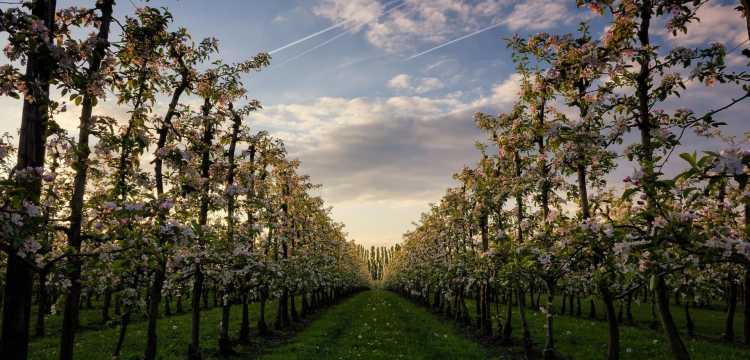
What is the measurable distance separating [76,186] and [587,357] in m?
20.3


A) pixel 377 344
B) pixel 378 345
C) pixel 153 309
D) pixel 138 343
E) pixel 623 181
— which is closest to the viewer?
pixel 623 181

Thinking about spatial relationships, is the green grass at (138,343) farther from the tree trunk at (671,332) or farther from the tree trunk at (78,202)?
the tree trunk at (671,332)

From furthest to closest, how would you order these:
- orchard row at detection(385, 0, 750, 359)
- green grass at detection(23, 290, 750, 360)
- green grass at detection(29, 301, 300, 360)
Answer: green grass at detection(29, 301, 300, 360) → green grass at detection(23, 290, 750, 360) → orchard row at detection(385, 0, 750, 359)

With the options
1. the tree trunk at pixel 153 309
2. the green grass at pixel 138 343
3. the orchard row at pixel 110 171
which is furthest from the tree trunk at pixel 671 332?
the green grass at pixel 138 343

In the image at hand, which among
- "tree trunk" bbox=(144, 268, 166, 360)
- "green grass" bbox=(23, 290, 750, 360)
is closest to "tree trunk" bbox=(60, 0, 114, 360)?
"tree trunk" bbox=(144, 268, 166, 360)

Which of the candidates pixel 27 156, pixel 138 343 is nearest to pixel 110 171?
pixel 27 156

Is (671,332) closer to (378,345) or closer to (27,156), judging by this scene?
(27,156)

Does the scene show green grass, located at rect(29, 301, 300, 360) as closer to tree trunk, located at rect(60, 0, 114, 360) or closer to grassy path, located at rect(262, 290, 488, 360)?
grassy path, located at rect(262, 290, 488, 360)

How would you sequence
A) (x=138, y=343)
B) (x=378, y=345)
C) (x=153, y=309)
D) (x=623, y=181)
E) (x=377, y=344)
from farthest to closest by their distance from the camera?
1. (x=138, y=343)
2. (x=377, y=344)
3. (x=378, y=345)
4. (x=153, y=309)
5. (x=623, y=181)

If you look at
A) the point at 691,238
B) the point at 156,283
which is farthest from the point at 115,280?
the point at 691,238

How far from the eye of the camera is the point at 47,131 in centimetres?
684

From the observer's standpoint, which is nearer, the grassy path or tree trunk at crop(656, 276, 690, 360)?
tree trunk at crop(656, 276, 690, 360)

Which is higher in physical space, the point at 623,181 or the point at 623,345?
the point at 623,181

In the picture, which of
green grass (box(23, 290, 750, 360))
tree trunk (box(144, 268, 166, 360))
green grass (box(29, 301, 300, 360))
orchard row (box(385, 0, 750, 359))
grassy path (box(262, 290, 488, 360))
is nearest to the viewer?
orchard row (box(385, 0, 750, 359))
